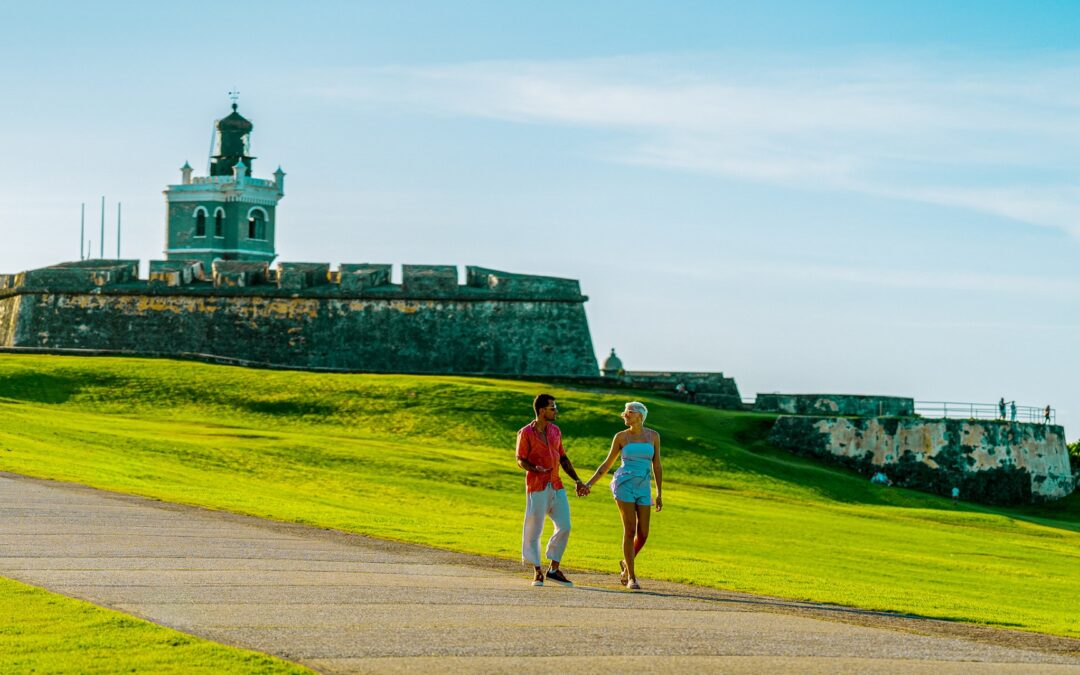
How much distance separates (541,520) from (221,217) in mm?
63409

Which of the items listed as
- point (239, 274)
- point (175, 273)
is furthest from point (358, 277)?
point (175, 273)

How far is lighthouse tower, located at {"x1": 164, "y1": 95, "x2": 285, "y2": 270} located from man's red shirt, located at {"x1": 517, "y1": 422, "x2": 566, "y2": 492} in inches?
2434

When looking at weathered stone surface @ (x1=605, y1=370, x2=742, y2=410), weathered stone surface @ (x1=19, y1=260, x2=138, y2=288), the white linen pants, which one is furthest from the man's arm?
weathered stone surface @ (x1=19, y1=260, x2=138, y2=288)

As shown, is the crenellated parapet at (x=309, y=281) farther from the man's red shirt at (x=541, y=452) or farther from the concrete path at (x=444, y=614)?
the man's red shirt at (x=541, y=452)

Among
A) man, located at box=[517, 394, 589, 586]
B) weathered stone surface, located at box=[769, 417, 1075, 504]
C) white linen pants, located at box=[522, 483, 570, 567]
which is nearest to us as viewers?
man, located at box=[517, 394, 589, 586]

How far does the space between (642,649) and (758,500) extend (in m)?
24.6

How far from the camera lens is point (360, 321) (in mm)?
55219

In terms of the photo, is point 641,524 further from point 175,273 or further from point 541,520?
point 175,273

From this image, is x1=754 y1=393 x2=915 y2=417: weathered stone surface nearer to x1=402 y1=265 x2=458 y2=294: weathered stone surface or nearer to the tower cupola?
x1=402 y1=265 x2=458 y2=294: weathered stone surface

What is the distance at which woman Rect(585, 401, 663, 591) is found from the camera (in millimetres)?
14648

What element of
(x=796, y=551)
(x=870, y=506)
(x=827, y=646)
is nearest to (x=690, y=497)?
(x=870, y=506)

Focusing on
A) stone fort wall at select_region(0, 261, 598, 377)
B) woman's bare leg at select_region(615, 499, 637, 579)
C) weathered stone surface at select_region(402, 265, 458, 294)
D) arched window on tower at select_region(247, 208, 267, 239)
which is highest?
arched window on tower at select_region(247, 208, 267, 239)

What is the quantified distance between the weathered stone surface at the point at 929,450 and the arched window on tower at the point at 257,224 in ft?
124

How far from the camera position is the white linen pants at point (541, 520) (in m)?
14.7
